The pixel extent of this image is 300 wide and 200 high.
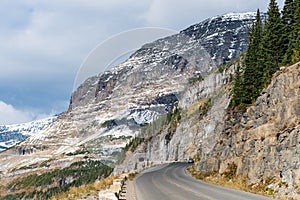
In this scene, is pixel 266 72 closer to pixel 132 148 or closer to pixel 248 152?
pixel 248 152

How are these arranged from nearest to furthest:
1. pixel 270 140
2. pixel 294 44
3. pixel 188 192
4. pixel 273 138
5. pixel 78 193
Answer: pixel 188 192
pixel 78 193
pixel 273 138
pixel 270 140
pixel 294 44

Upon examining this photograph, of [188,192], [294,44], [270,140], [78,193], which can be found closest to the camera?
[188,192]

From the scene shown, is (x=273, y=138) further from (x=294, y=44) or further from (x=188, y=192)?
(x=294, y=44)

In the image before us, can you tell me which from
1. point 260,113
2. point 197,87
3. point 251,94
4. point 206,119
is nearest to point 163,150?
point 206,119

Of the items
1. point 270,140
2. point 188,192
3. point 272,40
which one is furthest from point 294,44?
point 188,192

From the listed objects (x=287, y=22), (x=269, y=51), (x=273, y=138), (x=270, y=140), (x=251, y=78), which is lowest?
(x=270, y=140)

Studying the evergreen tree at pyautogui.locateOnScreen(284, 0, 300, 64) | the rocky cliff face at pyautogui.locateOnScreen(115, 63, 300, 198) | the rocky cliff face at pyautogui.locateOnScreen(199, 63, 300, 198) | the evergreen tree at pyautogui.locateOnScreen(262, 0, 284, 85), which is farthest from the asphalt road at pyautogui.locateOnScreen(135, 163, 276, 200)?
the evergreen tree at pyautogui.locateOnScreen(262, 0, 284, 85)

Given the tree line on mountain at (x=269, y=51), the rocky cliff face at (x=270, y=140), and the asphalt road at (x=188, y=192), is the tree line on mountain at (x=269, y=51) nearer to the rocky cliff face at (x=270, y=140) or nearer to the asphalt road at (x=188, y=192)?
the rocky cliff face at (x=270, y=140)

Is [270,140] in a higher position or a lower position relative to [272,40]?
lower

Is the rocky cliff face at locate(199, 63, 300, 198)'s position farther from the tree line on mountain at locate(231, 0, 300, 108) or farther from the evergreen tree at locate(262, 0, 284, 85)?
the evergreen tree at locate(262, 0, 284, 85)

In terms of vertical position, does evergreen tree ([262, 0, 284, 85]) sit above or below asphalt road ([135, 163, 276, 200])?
above

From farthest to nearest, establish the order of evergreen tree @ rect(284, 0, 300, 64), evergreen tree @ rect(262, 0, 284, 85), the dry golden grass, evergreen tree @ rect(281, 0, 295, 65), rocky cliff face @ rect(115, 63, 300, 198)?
evergreen tree @ rect(281, 0, 295, 65), evergreen tree @ rect(262, 0, 284, 85), evergreen tree @ rect(284, 0, 300, 64), the dry golden grass, rocky cliff face @ rect(115, 63, 300, 198)

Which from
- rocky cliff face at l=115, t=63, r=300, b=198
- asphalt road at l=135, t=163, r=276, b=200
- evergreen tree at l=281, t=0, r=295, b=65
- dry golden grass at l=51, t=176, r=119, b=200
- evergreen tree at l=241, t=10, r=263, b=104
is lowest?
dry golden grass at l=51, t=176, r=119, b=200

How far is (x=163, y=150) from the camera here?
144500 mm
